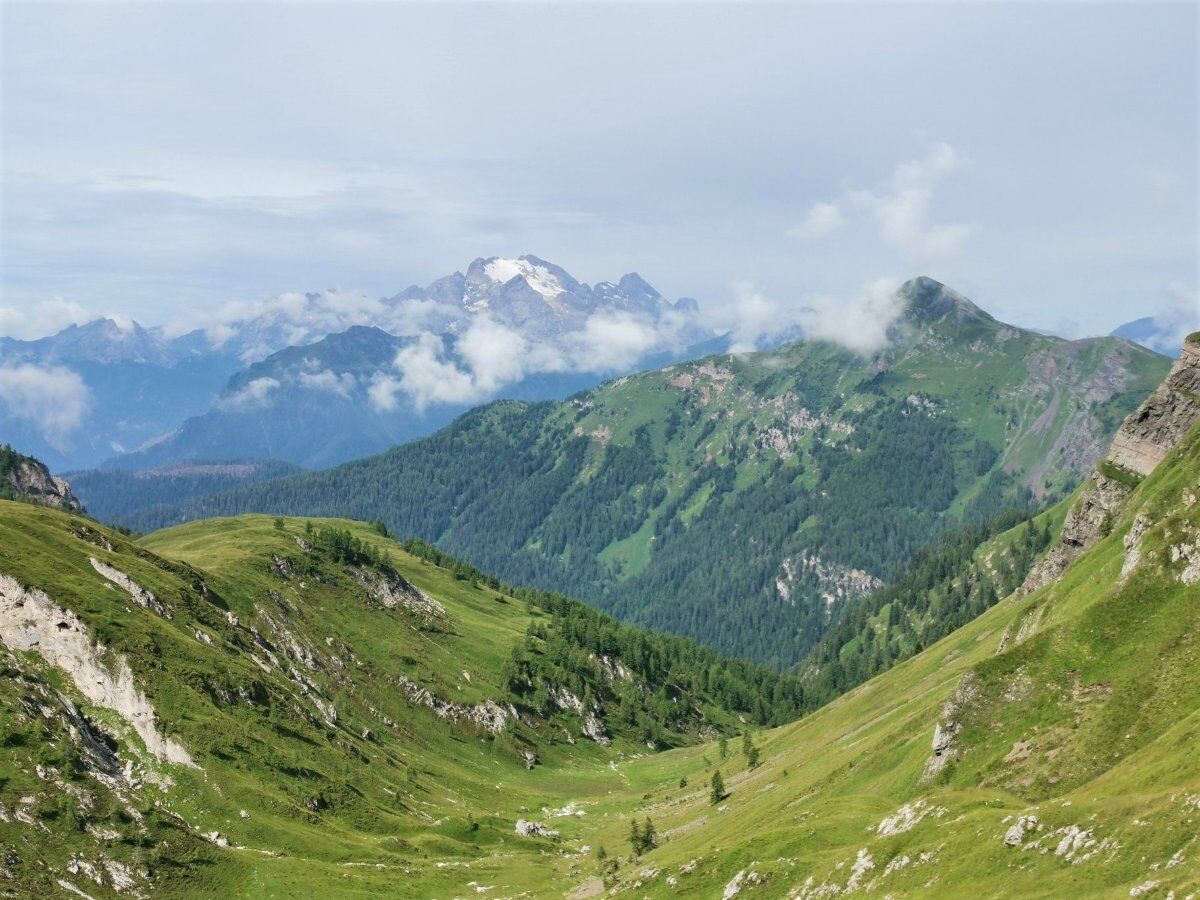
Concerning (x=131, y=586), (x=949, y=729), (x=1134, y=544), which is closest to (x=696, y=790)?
(x=949, y=729)

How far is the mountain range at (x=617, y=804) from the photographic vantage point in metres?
72.4

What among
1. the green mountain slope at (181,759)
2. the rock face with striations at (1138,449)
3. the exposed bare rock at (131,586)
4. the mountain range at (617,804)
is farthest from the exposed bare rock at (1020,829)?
the exposed bare rock at (131,586)

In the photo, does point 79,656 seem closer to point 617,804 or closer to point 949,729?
point 949,729

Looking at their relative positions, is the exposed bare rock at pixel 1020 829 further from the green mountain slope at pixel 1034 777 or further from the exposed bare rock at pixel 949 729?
the exposed bare rock at pixel 949 729

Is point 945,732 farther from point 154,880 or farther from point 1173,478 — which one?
point 154,880

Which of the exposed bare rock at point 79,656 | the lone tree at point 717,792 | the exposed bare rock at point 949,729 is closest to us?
the exposed bare rock at point 949,729

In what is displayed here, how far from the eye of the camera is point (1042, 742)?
88.1 meters

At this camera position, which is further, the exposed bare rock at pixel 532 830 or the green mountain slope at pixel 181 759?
the exposed bare rock at pixel 532 830

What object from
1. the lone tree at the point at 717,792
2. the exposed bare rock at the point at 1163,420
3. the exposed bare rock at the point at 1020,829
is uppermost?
the exposed bare rock at the point at 1163,420

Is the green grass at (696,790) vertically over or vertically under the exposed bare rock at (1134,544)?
under

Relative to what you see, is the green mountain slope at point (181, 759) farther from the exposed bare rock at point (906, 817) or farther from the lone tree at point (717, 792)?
the exposed bare rock at point (906, 817)

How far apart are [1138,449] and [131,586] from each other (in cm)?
16473

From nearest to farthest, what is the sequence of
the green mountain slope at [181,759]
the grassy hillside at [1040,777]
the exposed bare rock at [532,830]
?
the grassy hillside at [1040,777]
the green mountain slope at [181,759]
the exposed bare rock at [532,830]

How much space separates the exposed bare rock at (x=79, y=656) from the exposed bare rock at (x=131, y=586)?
18.5 metres
